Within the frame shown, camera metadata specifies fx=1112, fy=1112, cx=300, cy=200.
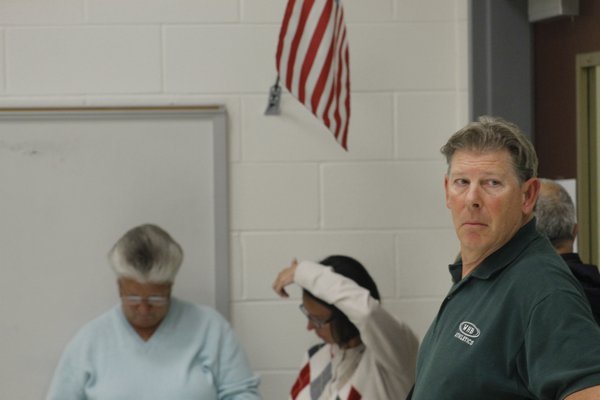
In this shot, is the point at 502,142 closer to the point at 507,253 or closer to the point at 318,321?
the point at 507,253

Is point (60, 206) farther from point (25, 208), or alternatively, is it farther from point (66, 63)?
point (66, 63)

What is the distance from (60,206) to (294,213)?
27.5 inches

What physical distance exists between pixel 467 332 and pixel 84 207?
1918mm

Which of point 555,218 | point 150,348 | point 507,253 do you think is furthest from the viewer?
point 150,348

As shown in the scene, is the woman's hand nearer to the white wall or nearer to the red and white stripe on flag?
the white wall

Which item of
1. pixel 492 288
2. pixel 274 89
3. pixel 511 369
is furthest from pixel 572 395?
pixel 274 89

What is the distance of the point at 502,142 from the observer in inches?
66.3

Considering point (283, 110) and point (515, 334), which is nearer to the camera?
point (515, 334)

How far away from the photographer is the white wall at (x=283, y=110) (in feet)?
10.8

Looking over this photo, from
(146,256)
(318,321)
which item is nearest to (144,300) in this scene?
(146,256)

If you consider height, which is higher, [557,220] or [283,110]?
[283,110]

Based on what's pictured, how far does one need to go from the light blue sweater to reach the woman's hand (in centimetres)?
20

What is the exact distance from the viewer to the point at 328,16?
3.04 m

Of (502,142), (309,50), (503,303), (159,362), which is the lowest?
(159,362)
